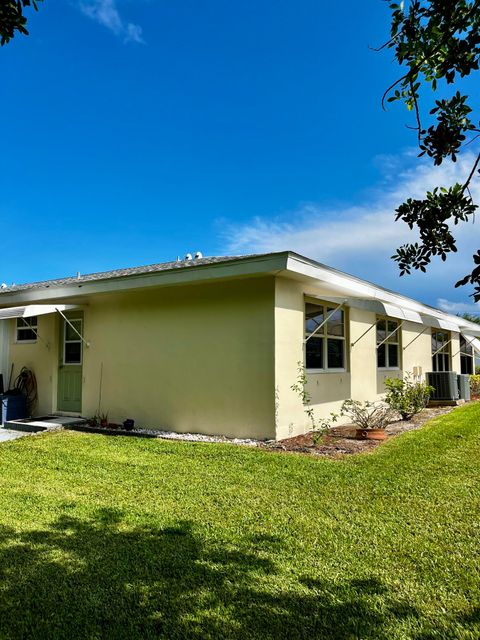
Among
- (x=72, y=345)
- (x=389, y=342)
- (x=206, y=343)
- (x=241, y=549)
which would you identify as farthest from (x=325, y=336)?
(x=241, y=549)

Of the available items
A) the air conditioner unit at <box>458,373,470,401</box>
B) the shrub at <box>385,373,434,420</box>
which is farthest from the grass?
the air conditioner unit at <box>458,373,470,401</box>

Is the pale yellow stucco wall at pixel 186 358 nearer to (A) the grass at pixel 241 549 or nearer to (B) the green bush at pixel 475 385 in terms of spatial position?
(A) the grass at pixel 241 549

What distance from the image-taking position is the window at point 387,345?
46.2 ft

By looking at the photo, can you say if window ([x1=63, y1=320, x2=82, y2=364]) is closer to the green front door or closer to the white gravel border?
the green front door

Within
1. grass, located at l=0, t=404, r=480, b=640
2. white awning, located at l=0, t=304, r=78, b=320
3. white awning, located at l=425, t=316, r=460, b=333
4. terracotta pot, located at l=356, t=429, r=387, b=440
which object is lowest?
grass, located at l=0, t=404, r=480, b=640

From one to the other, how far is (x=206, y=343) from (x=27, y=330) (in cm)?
664

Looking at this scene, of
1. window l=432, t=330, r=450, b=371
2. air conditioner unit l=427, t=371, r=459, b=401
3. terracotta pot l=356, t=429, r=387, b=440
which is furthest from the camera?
window l=432, t=330, r=450, b=371

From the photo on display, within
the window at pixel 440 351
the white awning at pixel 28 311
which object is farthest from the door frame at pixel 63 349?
the window at pixel 440 351

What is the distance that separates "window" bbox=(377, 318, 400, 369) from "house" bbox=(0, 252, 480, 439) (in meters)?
0.77

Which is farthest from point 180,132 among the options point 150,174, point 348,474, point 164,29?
point 348,474

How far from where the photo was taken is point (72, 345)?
12047 mm

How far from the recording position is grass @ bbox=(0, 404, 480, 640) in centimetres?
277

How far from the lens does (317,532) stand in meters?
4.16

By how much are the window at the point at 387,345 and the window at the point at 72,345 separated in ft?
29.0
